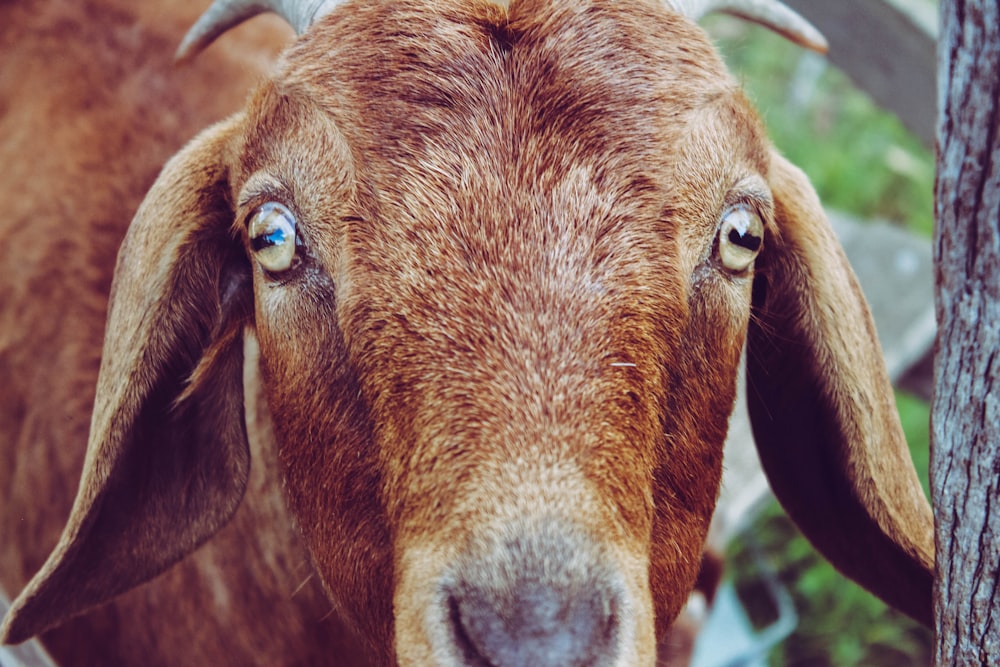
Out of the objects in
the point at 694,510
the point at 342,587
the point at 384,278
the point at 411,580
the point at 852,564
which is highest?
the point at 384,278

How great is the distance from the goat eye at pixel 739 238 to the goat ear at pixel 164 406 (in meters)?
1.17

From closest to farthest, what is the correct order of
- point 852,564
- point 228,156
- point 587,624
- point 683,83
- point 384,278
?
point 587,624, point 384,278, point 683,83, point 228,156, point 852,564

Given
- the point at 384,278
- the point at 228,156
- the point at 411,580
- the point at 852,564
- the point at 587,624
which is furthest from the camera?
the point at 852,564

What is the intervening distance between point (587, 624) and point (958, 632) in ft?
2.36

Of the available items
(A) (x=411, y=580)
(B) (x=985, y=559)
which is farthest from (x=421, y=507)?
(B) (x=985, y=559)

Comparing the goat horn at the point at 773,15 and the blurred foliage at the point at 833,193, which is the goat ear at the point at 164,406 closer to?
the goat horn at the point at 773,15

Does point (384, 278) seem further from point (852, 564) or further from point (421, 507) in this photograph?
point (852, 564)

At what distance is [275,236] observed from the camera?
6.92ft

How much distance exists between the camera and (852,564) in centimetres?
261

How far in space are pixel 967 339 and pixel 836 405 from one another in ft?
2.63

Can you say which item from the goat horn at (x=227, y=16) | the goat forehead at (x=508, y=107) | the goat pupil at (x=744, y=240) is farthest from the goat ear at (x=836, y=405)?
the goat horn at (x=227, y=16)

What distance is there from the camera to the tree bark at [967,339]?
4.93 feet

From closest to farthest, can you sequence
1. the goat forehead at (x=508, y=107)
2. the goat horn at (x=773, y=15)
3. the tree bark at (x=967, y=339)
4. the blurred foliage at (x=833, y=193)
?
the tree bark at (x=967, y=339) < the goat forehead at (x=508, y=107) < the goat horn at (x=773, y=15) < the blurred foliage at (x=833, y=193)

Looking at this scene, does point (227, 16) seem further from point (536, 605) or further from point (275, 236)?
point (536, 605)
